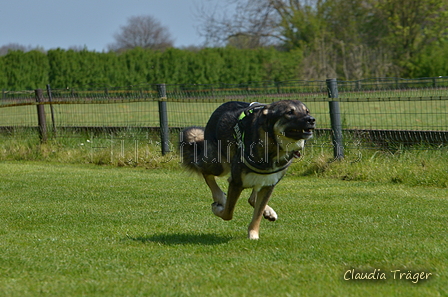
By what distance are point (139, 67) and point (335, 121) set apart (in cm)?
2512

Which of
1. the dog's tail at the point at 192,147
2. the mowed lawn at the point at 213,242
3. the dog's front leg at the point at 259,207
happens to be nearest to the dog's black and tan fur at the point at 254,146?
the dog's front leg at the point at 259,207

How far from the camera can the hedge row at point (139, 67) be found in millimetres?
31188

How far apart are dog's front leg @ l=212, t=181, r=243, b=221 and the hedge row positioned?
Answer: 25342 millimetres

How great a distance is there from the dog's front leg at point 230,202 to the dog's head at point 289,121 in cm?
66

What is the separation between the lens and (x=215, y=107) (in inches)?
533

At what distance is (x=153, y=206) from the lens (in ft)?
24.2

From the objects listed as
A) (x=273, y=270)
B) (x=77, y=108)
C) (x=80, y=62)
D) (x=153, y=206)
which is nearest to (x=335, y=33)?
(x=80, y=62)

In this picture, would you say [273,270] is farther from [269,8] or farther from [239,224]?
[269,8]

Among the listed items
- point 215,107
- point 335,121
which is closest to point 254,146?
point 335,121

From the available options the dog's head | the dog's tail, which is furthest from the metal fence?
the dog's head

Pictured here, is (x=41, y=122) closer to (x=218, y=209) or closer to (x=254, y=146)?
(x=218, y=209)

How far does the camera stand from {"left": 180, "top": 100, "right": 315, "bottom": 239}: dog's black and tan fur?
190 inches

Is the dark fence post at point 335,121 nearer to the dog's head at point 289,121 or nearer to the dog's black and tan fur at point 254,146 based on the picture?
the dog's black and tan fur at point 254,146

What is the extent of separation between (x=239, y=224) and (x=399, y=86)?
515 centimetres
